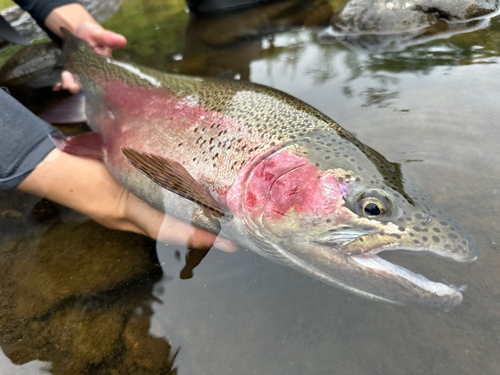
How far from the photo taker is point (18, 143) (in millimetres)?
2064

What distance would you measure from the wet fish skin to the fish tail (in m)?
0.80

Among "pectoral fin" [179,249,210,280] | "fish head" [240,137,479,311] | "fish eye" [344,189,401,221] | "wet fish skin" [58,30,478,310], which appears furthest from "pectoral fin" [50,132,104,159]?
"fish eye" [344,189,401,221]

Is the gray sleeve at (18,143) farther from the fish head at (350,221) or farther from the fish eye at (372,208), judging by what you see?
the fish eye at (372,208)

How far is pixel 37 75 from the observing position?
384 centimetres

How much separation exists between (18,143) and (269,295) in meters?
1.93

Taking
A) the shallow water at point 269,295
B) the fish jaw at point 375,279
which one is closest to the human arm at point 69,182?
the shallow water at point 269,295

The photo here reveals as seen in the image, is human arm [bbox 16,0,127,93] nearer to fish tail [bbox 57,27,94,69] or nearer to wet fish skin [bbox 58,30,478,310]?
fish tail [bbox 57,27,94,69]

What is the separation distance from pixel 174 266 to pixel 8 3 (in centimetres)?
823

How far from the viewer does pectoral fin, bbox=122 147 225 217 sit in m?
1.75

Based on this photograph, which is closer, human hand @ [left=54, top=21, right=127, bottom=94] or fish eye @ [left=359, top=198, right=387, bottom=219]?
fish eye @ [left=359, top=198, right=387, bottom=219]

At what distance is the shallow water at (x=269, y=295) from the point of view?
1.43m

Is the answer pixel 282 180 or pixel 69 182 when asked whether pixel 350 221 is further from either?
pixel 69 182

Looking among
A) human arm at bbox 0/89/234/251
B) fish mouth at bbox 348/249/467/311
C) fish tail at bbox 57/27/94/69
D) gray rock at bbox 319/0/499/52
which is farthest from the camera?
Answer: gray rock at bbox 319/0/499/52

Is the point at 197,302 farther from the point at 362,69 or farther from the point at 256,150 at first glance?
the point at 362,69
